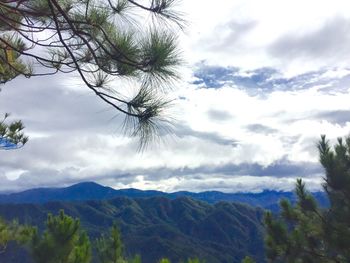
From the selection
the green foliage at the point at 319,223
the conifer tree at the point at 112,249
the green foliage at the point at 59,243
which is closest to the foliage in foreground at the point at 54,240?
the green foliage at the point at 59,243

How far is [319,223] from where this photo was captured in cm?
981

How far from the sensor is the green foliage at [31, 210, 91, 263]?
13.9m

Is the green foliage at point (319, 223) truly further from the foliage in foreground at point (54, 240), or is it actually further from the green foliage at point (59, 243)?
the green foliage at point (59, 243)

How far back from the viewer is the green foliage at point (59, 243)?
1395cm

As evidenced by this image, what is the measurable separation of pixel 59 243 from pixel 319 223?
338 inches

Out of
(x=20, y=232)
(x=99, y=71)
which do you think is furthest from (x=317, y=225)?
(x=20, y=232)

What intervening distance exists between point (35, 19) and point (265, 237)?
27.6 feet

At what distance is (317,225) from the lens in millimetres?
9805

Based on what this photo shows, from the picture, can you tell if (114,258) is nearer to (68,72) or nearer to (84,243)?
(84,243)

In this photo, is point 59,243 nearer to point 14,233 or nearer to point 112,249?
point 14,233

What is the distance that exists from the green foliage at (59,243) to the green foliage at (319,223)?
20.2 ft

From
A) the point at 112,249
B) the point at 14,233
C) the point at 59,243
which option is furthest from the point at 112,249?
the point at 14,233

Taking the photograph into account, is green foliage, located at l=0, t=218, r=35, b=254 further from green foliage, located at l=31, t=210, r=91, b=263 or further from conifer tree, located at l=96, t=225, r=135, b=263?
conifer tree, located at l=96, t=225, r=135, b=263

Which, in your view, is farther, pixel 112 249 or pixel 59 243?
pixel 112 249
